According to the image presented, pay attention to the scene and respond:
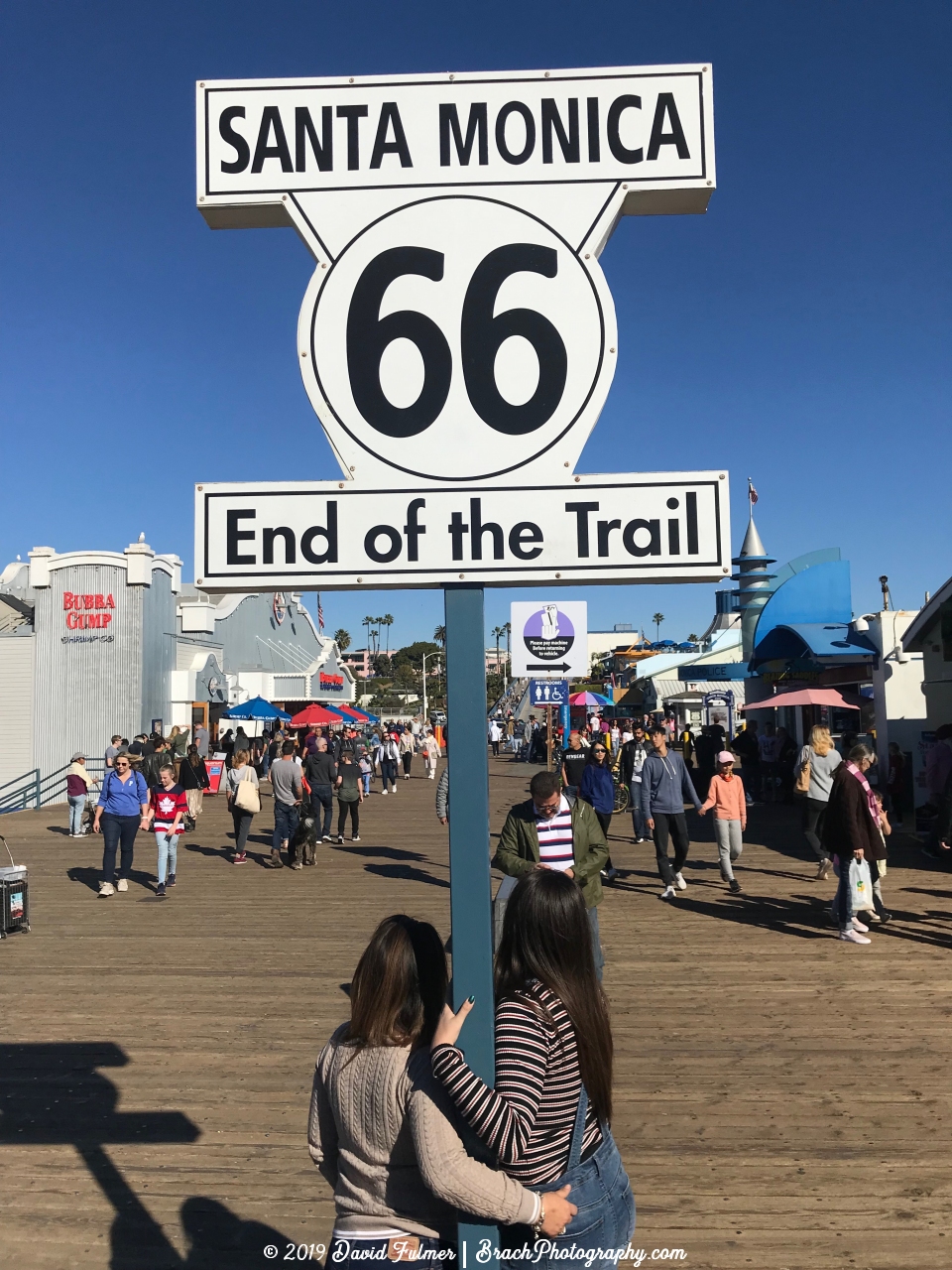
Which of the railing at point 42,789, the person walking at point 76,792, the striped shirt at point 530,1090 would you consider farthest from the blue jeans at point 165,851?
the railing at point 42,789

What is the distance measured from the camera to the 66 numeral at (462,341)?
2.46 metres

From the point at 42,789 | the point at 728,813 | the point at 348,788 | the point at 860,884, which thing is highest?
the point at 728,813

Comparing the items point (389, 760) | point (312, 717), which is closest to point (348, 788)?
point (389, 760)

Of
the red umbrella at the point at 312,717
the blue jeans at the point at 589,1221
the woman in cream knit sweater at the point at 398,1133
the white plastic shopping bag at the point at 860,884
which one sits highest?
the red umbrella at the point at 312,717

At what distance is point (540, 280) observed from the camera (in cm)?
252

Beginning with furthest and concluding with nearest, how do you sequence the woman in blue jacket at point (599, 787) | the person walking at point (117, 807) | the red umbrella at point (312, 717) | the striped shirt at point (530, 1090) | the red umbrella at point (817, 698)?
the red umbrella at point (312, 717)
the red umbrella at point (817, 698)
the woman in blue jacket at point (599, 787)
the person walking at point (117, 807)
the striped shirt at point (530, 1090)

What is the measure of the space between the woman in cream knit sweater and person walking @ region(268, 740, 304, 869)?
12261mm

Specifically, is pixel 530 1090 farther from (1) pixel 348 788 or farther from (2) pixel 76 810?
(2) pixel 76 810

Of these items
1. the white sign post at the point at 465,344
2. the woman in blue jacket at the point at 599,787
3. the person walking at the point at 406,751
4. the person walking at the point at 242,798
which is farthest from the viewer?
the person walking at the point at 406,751

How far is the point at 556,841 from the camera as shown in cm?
662

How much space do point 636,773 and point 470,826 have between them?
10.8 metres

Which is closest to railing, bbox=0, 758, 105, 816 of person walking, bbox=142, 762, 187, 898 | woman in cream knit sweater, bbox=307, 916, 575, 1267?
person walking, bbox=142, 762, 187, 898

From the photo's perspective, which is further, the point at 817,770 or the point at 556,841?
the point at 817,770

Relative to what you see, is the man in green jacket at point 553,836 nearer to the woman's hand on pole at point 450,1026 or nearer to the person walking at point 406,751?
the woman's hand on pole at point 450,1026
